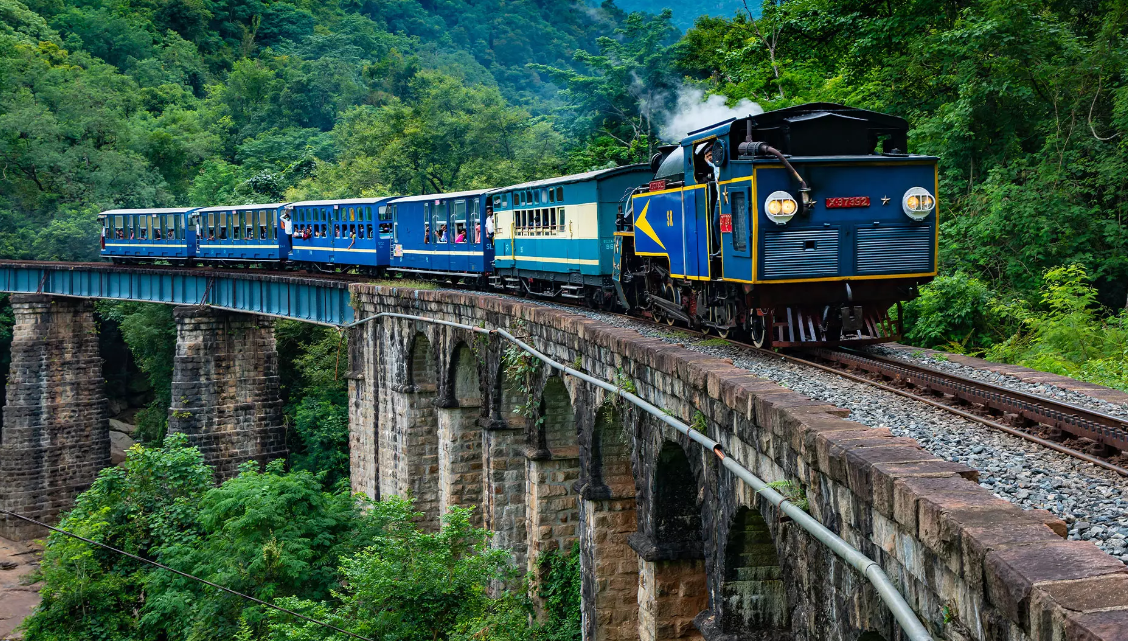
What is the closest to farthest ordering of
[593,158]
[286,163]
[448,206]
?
[448,206]
[593,158]
[286,163]

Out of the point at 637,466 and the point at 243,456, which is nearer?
the point at 637,466

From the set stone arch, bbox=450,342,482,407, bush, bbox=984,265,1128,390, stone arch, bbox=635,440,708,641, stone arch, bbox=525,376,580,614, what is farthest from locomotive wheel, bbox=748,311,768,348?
stone arch, bbox=450,342,482,407

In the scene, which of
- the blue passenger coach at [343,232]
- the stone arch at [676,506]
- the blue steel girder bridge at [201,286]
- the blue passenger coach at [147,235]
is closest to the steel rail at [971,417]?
the stone arch at [676,506]

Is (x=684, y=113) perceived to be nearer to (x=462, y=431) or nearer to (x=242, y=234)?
(x=242, y=234)

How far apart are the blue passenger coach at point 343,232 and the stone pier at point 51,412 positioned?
11.7m

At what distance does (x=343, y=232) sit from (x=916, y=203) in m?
22.6

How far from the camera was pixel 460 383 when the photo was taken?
21.3 m

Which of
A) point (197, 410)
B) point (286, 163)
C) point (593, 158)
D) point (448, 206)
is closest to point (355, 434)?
point (448, 206)

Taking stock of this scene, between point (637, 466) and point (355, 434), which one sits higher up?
point (637, 466)

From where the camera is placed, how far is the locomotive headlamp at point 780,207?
34.0 ft

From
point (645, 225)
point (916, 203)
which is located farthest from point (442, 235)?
point (916, 203)

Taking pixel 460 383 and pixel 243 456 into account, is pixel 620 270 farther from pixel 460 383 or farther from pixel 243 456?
pixel 243 456

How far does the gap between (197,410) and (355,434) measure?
9.38 meters

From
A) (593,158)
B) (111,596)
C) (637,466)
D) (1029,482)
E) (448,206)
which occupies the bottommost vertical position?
(111,596)
